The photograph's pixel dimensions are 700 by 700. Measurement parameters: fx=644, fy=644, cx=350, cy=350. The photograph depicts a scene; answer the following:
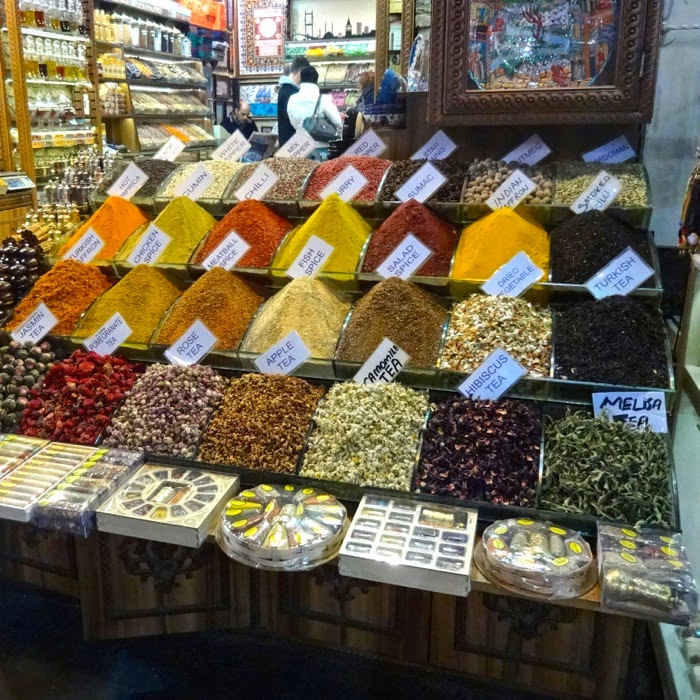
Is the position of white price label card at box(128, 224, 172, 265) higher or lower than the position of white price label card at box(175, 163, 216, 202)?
lower

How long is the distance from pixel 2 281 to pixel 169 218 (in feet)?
1.89

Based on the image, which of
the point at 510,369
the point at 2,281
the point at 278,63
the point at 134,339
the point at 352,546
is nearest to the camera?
the point at 352,546

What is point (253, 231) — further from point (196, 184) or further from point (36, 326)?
point (36, 326)

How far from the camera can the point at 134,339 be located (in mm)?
1912

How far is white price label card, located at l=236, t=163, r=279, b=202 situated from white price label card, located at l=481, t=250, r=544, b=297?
2.96 ft

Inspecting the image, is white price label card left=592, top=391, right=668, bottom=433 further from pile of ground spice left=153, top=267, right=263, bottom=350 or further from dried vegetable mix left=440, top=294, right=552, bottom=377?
pile of ground spice left=153, top=267, right=263, bottom=350

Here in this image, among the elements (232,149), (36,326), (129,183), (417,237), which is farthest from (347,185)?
(36,326)

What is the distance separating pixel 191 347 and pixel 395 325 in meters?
0.58

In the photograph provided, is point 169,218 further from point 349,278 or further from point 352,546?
A: point 352,546

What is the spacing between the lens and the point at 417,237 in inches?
78.0

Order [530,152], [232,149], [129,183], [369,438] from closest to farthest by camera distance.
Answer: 1. [369,438]
2. [530,152]
3. [129,183]
4. [232,149]

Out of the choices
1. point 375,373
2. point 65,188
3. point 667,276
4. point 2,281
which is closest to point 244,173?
point 65,188

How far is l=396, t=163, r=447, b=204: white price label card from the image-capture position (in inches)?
82.5

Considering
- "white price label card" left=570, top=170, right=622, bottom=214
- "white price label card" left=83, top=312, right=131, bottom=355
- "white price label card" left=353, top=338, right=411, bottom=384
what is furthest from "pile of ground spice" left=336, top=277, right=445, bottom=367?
"white price label card" left=83, top=312, right=131, bottom=355
